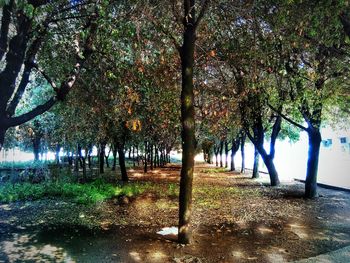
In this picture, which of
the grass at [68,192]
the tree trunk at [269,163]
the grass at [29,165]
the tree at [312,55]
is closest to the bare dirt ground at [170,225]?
the grass at [68,192]

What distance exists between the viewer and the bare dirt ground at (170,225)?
9.05m

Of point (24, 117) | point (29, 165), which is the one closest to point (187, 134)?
point (24, 117)

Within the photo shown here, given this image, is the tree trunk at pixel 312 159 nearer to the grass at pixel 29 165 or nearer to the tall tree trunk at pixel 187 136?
the tall tree trunk at pixel 187 136

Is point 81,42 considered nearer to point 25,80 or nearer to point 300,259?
point 25,80

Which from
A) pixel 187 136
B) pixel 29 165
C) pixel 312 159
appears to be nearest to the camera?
pixel 187 136

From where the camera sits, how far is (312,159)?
17.9 metres

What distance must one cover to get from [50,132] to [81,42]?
21.8m

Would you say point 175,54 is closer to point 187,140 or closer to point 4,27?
point 187,140

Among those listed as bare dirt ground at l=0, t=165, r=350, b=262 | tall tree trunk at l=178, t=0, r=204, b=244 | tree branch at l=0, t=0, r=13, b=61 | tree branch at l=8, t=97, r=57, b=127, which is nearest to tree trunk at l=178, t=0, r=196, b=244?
tall tree trunk at l=178, t=0, r=204, b=244

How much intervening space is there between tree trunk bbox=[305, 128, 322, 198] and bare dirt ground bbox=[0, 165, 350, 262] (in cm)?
70

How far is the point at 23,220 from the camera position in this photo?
524 inches

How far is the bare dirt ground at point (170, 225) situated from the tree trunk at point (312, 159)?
697 millimetres

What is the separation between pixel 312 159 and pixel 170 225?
354 inches

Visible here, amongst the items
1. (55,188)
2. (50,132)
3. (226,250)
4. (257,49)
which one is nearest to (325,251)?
(226,250)
